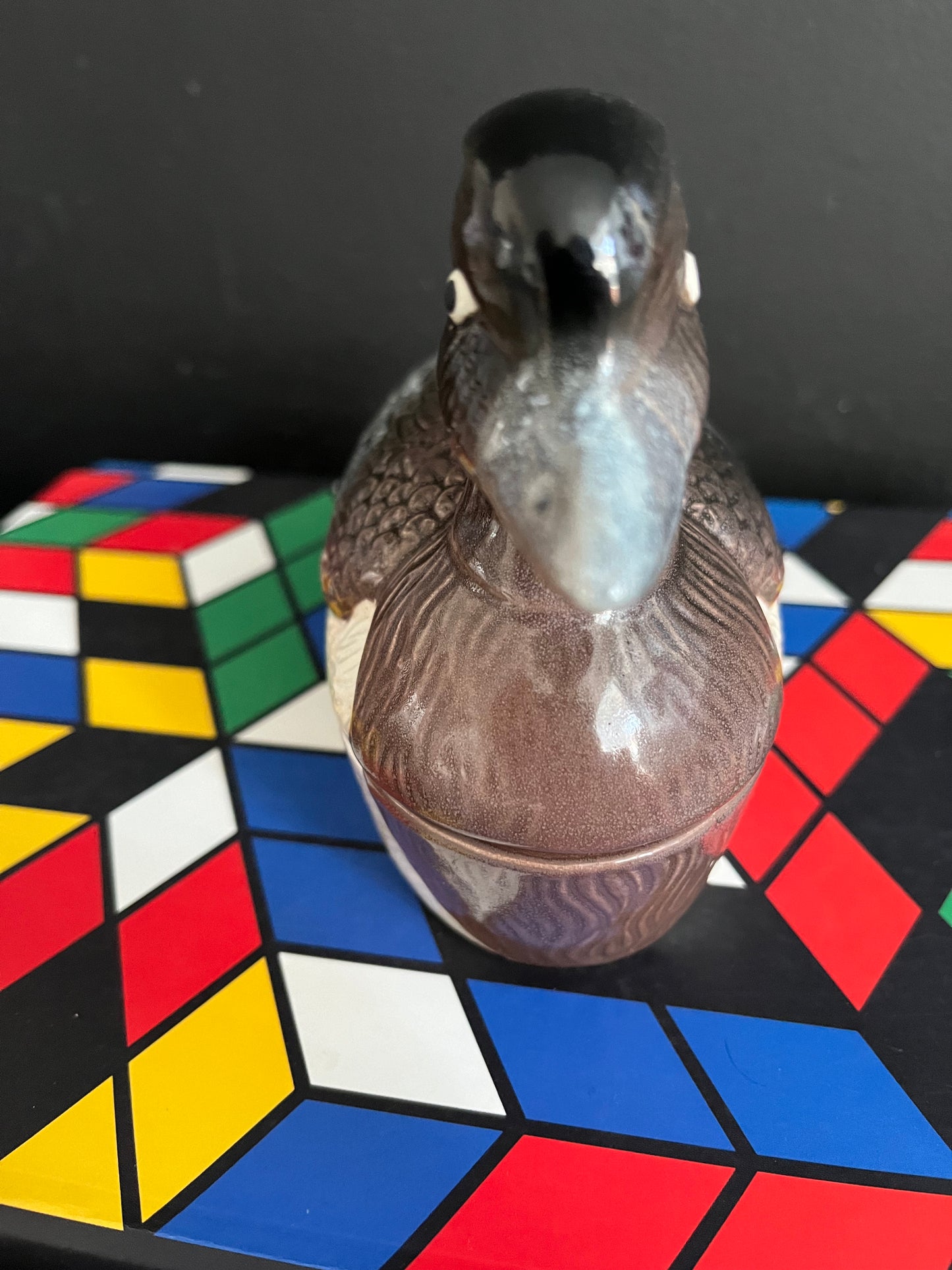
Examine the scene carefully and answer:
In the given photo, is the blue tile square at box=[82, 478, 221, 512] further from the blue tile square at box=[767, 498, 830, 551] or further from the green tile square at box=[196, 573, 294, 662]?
the blue tile square at box=[767, 498, 830, 551]

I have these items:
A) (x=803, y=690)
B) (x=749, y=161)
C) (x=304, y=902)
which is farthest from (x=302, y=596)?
(x=749, y=161)

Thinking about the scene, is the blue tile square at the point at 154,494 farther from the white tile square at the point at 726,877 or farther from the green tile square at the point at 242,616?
the white tile square at the point at 726,877

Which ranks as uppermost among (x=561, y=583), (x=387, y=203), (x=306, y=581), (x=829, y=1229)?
(x=387, y=203)

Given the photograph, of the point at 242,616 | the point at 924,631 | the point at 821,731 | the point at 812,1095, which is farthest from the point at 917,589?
the point at 242,616

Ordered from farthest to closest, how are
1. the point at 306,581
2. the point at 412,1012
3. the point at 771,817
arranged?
1. the point at 306,581
2. the point at 771,817
3. the point at 412,1012

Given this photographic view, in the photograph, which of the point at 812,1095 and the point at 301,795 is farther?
the point at 301,795

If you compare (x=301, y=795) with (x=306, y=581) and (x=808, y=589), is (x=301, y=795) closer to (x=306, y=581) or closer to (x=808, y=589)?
(x=306, y=581)

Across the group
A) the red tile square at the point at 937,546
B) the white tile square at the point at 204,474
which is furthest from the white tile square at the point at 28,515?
the red tile square at the point at 937,546
